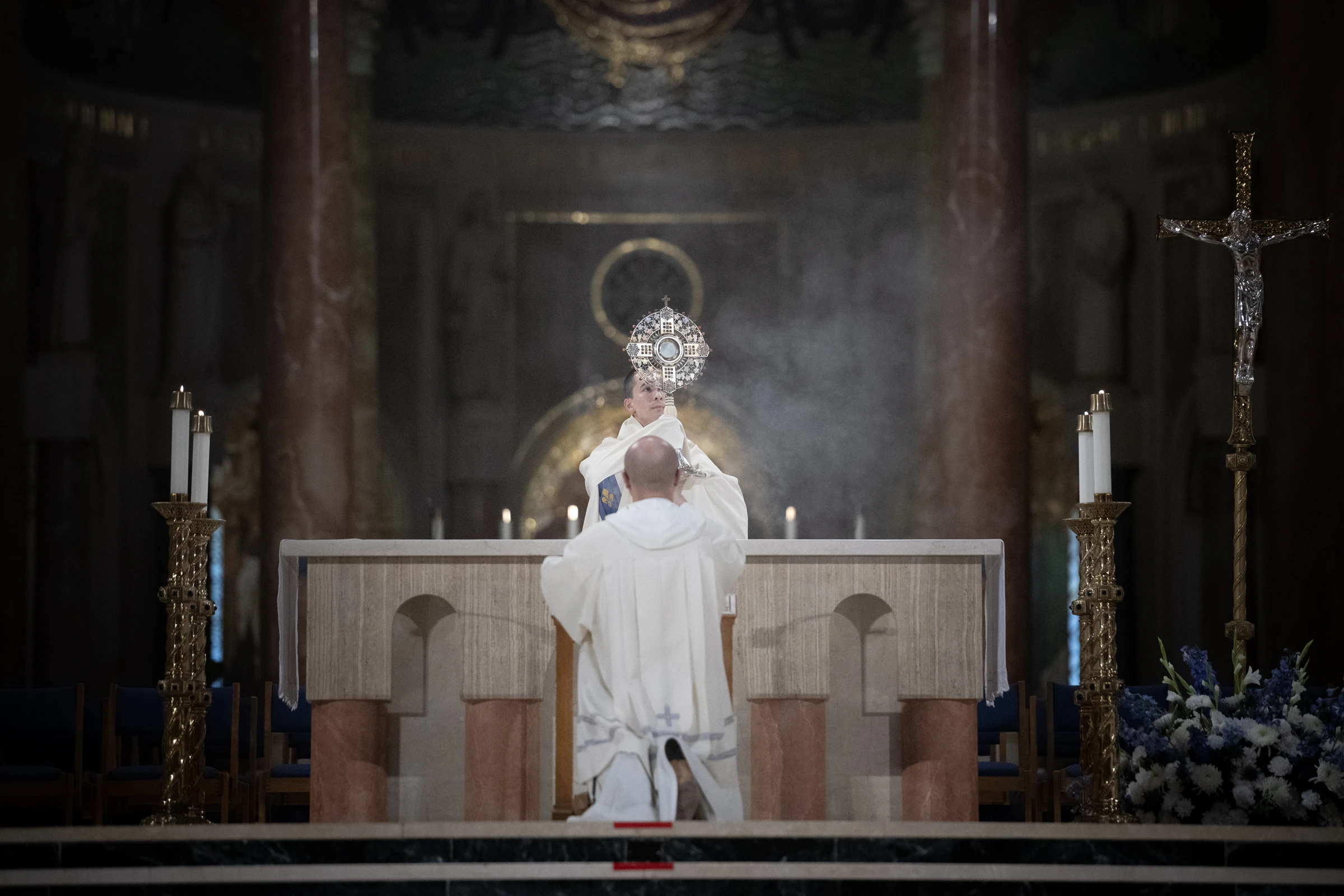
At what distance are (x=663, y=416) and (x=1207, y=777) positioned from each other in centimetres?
218

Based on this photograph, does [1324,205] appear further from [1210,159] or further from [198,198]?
[198,198]

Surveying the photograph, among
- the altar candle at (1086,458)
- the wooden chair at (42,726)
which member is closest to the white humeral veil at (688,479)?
the altar candle at (1086,458)

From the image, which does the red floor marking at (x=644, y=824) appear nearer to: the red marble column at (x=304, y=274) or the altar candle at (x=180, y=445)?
the altar candle at (x=180, y=445)

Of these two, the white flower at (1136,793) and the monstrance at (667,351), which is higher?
the monstrance at (667,351)

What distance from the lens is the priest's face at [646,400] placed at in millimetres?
5578

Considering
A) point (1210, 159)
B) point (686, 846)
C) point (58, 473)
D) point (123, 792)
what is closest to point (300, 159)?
point (58, 473)

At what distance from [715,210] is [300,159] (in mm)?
2915

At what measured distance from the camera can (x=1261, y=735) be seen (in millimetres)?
5020

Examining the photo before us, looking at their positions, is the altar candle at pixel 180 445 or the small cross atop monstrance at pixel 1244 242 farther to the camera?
the small cross atop monstrance at pixel 1244 242

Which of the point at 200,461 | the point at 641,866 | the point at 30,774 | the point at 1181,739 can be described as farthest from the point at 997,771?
the point at 30,774

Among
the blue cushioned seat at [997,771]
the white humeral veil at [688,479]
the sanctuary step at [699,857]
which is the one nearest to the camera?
the sanctuary step at [699,857]

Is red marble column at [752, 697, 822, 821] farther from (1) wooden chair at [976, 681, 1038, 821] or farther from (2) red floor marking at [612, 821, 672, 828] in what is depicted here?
(1) wooden chair at [976, 681, 1038, 821]

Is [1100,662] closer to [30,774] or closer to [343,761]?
[343,761]

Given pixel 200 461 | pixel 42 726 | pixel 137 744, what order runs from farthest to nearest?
1. pixel 137 744
2. pixel 42 726
3. pixel 200 461
